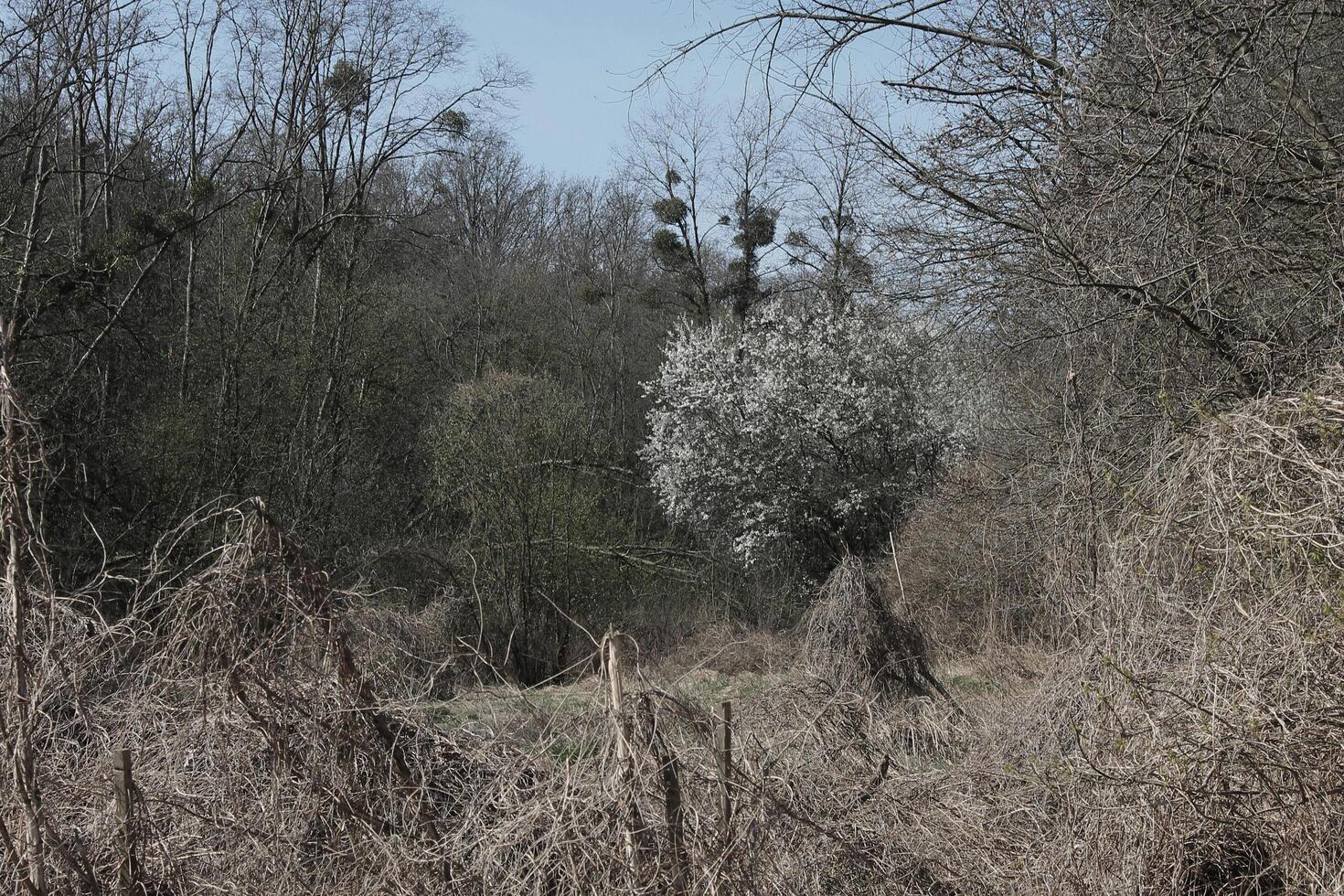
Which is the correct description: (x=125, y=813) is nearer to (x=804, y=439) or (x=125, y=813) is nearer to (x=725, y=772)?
(x=725, y=772)

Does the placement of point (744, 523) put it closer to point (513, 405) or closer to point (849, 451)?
point (849, 451)

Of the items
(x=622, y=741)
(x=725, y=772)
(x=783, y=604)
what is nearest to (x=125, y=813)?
(x=622, y=741)

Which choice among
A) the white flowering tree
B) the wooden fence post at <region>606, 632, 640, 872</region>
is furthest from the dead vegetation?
the white flowering tree

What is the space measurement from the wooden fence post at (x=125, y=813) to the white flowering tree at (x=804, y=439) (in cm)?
1497

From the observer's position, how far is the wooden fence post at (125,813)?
364cm

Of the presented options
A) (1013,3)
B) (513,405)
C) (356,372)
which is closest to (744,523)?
(513,405)

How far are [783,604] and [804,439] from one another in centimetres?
284

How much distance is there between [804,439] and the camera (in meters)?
19.1

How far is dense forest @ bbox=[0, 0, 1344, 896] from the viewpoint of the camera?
12.5 feet

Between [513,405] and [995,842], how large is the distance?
12243 millimetres

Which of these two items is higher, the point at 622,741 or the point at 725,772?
the point at 622,741

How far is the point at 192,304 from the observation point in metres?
14.8

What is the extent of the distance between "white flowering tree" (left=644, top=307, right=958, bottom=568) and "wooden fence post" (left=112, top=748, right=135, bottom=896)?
49.1 feet

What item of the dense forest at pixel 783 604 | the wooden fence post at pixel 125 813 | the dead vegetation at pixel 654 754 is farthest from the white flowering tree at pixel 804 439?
the wooden fence post at pixel 125 813
